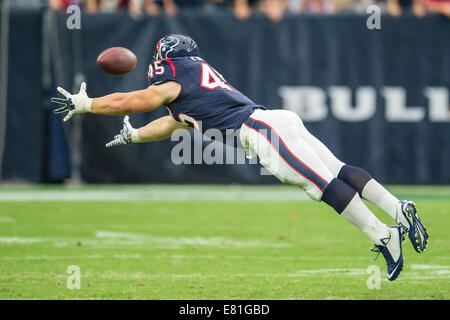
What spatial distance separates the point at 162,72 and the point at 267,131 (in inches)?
29.7

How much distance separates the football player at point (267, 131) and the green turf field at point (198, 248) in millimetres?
366

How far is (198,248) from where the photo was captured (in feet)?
20.3

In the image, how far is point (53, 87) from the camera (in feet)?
34.2

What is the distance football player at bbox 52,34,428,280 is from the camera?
467 cm

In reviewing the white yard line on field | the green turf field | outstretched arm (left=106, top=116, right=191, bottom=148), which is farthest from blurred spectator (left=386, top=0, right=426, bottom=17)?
outstretched arm (left=106, top=116, right=191, bottom=148)

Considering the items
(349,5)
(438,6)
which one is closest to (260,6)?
(349,5)

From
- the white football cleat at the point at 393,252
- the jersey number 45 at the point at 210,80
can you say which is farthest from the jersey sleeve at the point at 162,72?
the white football cleat at the point at 393,252

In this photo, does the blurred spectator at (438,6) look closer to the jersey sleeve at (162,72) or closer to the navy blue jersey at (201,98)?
the navy blue jersey at (201,98)

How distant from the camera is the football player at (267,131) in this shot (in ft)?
15.3

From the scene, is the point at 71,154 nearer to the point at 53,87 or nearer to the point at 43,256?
the point at 53,87

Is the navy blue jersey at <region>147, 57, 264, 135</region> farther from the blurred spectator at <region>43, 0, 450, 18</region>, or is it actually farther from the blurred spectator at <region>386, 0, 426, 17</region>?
the blurred spectator at <region>386, 0, 426, 17</region>

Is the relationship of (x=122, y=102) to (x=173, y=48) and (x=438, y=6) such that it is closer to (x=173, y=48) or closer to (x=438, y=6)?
(x=173, y=48)
